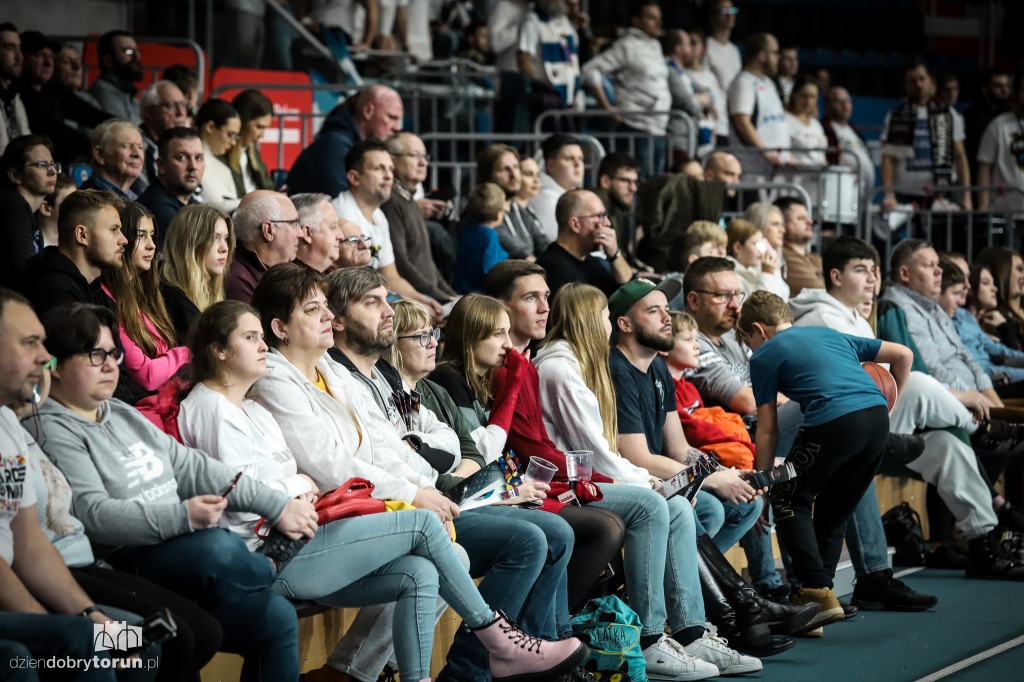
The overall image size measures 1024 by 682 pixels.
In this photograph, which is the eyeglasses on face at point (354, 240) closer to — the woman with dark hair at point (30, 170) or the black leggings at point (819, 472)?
the woman with dark hair at point (30, 170)

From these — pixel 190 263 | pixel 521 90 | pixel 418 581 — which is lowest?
pixel 418 581

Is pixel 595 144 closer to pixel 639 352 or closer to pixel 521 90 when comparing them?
pixel 521 90

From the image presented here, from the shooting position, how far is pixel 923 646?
15.8 ft

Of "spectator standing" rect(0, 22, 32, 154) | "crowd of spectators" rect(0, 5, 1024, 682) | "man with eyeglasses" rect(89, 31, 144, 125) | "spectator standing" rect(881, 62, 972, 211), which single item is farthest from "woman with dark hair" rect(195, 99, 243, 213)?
"spectator standing" rect(881, 62, 972, 211)

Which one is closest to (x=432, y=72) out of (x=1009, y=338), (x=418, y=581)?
(x=1009, y=338)

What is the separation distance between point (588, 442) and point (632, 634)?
0.75m

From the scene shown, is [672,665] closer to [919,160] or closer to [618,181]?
[618,181]

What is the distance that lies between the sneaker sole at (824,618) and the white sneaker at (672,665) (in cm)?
75

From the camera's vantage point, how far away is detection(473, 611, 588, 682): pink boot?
366cm

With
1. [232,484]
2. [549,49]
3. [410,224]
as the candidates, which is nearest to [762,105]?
[549,49]

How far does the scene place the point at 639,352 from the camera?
198 inches

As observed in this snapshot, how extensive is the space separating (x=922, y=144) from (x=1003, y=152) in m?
0.70

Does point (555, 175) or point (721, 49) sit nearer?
point (555, 175)

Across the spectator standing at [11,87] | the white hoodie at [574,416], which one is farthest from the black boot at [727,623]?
the spectator standing at [11,87]
